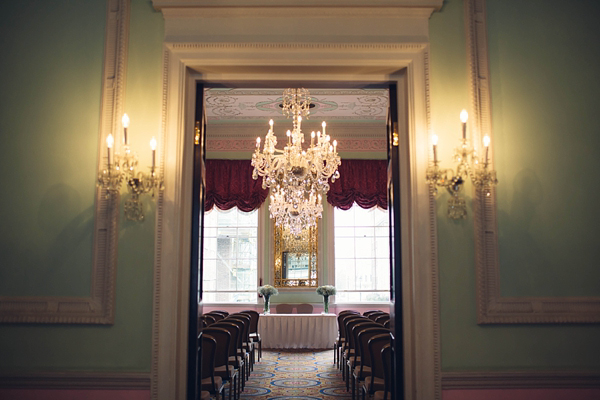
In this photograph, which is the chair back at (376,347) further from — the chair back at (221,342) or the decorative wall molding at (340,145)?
the decorative wall molding at (340,145)

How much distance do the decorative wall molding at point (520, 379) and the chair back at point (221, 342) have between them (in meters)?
2.45

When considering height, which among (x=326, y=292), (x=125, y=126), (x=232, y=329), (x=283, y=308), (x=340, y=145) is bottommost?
(x=283, y=308)

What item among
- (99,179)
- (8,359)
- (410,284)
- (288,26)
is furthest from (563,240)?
(8,359)

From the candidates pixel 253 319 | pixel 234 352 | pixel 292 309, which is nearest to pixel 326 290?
pixel 292 309

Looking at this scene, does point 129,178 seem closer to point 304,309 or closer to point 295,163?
point 295,163

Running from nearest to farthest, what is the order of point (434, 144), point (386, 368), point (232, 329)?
point (434, 144) < point (386, 368) < point (232, 329)

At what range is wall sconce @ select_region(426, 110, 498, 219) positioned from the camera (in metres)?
3.30

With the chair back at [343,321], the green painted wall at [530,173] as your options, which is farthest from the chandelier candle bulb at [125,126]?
the chair back at [343,321]

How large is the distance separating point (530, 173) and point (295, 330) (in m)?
6.30

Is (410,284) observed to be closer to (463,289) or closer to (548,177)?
(463,289)

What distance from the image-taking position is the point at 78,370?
3.29 metres

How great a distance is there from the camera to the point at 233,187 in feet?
32.4

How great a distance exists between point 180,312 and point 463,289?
1.86 metres

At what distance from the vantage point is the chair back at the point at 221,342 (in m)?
5.02
